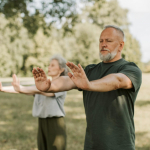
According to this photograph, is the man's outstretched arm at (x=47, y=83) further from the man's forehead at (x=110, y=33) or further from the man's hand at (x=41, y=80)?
the man's forehead at (x=110, y=33)

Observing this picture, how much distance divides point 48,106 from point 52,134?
1.57ft

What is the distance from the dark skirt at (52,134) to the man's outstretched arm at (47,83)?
139 centimetres

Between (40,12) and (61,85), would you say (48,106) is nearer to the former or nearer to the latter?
(61,85)

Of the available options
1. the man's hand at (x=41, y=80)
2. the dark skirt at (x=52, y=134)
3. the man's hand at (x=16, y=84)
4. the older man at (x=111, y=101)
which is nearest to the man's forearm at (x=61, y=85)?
the older man at (x=111, y=101)

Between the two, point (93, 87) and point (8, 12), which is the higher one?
point (8, 12)

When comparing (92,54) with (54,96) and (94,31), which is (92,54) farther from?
(54,96)

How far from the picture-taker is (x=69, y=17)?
11203mm

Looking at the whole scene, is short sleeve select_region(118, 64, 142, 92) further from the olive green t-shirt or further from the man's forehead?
the man's forehead

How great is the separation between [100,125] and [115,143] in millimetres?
232

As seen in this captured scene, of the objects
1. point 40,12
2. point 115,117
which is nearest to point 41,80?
point 115,117

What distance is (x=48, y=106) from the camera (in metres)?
3.61

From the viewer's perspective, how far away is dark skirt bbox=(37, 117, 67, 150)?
362 centimetres

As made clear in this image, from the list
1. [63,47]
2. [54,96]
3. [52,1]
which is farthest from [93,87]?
[63,47]

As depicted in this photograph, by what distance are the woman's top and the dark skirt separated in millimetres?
129
